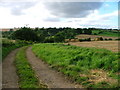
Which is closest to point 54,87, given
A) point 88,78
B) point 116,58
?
point 88,78

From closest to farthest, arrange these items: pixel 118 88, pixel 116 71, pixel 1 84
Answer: pixel 118 88 < pixel 1 84 < pixel 116 71

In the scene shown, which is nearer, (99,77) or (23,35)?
(99,77)

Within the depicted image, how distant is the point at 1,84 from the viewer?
9.05 metres

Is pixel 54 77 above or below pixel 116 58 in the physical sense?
below

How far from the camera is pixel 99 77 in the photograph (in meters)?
9.37

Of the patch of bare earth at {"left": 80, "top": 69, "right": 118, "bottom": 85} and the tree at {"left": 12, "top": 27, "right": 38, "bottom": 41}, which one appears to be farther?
the tree at {"left": 12, "top": 27, "right": 38, "bottom": 41}

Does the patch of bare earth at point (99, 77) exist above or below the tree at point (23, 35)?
below

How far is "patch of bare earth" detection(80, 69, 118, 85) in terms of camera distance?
857 centimetres

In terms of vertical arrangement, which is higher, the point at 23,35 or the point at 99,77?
the point at 23,35

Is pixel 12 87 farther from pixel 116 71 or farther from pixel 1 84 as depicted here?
pixel 116 71

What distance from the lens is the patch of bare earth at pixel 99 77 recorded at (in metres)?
8.57

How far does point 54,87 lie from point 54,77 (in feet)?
6.83

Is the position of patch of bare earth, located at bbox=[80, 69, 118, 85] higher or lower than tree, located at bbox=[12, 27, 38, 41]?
lower

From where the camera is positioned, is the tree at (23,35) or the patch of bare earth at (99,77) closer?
the patch of bare earth at (99,77)
